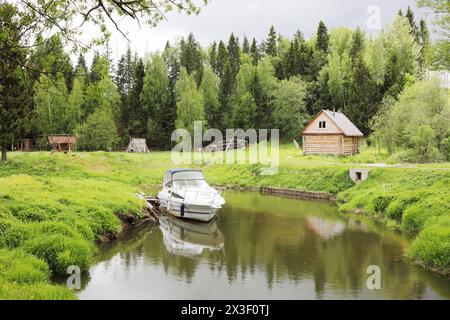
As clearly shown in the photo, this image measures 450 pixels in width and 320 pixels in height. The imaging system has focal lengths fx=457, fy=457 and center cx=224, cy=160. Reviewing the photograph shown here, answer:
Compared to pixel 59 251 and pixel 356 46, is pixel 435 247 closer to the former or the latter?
pixel 59 251

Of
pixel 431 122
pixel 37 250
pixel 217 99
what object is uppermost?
pixel 217 99

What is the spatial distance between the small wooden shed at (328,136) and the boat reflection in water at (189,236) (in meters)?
28.0

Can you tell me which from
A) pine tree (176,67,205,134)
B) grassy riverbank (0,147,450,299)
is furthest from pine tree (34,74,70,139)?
grassy riverbank (0,147,450,299)

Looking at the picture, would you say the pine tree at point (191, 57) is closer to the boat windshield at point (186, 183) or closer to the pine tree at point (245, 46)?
the pine tree at point (245, 46)

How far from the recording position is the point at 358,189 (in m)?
36.5

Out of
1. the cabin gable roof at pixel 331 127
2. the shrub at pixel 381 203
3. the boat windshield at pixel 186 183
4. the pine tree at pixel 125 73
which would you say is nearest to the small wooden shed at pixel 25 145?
the pine tree at pixel 125 73

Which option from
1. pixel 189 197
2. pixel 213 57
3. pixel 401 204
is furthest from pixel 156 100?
pixel 401 204

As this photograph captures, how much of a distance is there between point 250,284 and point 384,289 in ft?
15.4

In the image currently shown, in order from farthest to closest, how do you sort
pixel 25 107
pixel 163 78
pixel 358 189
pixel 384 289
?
pixel 163 78 → pixel 25 107 → pixel 358 189 → pixel 384 289

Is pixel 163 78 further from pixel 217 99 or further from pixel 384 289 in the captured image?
pixel 384 289
